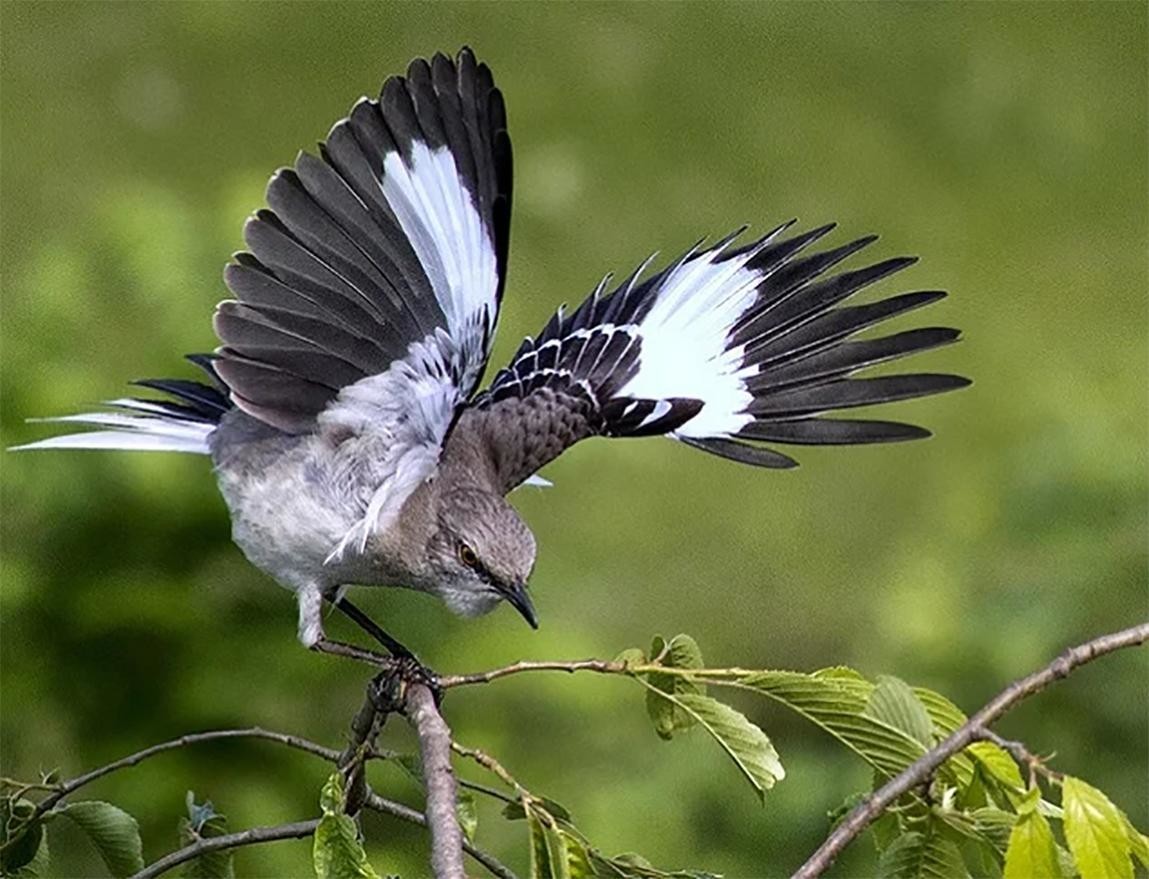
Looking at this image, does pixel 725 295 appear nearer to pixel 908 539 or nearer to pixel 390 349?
pixel 390 349

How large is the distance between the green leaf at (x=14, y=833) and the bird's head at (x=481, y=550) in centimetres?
70

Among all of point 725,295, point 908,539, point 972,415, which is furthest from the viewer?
point 972,415

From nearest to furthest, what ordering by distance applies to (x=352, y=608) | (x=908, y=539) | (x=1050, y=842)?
(x=1050, y=842)
(x=352, y=608)
(x=908, y=539)

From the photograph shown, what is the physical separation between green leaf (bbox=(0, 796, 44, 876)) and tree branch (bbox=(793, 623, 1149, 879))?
34.7 inches

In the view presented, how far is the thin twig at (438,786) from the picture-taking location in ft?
4.81

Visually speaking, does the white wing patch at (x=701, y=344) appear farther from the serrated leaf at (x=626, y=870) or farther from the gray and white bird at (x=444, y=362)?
the serrated leaf at (x=626, y=870)

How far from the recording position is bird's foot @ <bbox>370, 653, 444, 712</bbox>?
1.94 meters

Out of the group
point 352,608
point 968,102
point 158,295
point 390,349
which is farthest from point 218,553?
point 968,102

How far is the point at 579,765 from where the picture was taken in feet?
13.7

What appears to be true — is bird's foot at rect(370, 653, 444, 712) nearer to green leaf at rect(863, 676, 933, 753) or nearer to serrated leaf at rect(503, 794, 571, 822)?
serrated leaf at rect(503, 794, 571, 822)

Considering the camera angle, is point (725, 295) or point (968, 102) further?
point (968, 102)

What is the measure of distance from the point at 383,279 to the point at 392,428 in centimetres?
20

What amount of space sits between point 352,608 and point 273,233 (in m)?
0.83

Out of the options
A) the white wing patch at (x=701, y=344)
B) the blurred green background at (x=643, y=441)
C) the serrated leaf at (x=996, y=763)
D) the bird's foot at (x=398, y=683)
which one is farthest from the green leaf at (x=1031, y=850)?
the blurred green background at (x=643, y=441)
